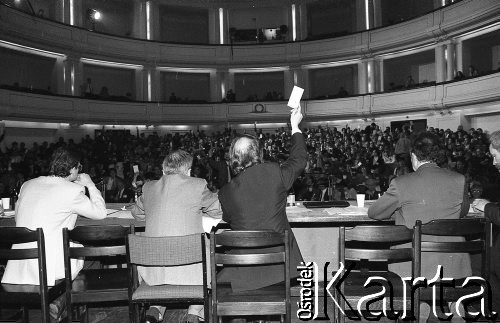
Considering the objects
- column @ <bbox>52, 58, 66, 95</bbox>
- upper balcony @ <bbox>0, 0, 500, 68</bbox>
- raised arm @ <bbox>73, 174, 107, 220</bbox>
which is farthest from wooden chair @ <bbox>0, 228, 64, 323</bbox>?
column @ <bbox>52, 58, 66, 95</bbox>

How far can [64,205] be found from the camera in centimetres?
330

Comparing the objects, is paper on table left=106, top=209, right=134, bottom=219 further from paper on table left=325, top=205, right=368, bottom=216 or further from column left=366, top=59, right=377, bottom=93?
column left=366, top=59, right=377, bottom=93

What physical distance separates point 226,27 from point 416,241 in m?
24.2

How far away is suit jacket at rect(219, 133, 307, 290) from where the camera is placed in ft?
10.1

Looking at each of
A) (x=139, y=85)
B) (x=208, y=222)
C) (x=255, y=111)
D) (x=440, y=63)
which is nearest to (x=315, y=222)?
(x=208, y=222)

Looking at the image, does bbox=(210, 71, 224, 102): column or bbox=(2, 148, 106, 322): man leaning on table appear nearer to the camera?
bbox=(2, 148, 106, 322): man leaning on table

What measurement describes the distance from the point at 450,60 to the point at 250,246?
19.3 metres

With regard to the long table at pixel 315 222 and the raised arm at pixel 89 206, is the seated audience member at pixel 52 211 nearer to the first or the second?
the raised arm at pixel 89 206

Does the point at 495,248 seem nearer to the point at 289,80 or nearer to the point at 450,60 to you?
the point at 450,60

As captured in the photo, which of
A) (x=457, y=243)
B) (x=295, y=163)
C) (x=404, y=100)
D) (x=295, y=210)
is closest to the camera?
(x=457, y=243)

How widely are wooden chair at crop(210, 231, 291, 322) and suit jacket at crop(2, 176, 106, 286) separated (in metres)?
1.14

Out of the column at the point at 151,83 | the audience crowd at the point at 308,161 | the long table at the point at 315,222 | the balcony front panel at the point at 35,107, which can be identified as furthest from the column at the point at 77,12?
the long table at the point at 315,222

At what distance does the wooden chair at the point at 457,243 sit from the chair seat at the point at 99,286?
219 cm

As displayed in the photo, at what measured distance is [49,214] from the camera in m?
3.31
